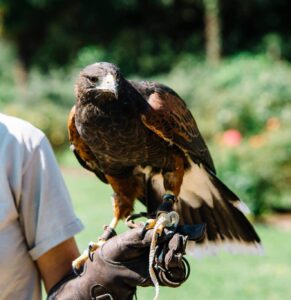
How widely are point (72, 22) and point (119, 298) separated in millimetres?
21580

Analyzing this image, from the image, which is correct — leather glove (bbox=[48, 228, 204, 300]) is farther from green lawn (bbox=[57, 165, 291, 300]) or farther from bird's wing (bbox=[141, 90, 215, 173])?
green lawn (bbox=[57, 165, 291, 300])

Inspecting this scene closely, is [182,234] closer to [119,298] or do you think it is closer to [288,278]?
[119,298]

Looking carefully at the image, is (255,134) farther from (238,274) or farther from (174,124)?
(174,124)

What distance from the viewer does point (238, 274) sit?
19.7ft

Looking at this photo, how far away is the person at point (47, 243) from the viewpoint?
221 cm

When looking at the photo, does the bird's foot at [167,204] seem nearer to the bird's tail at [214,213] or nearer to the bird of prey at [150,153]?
the bird of prey at [150,153]

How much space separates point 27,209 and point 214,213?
1.28 metres

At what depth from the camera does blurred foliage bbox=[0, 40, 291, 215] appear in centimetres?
804

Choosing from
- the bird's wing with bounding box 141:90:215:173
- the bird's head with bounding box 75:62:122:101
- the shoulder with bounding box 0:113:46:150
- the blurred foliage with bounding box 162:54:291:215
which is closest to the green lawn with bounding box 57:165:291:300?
the blurred foliage with bounding box 162:54:291:215

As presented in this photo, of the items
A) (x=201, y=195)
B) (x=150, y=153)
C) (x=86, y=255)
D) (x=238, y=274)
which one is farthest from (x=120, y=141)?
(x=238, y=274)

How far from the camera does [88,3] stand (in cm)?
2291

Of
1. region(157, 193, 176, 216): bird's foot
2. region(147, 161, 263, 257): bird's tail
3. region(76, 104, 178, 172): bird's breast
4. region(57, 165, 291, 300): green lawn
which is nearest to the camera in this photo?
region(157, 193, 176, 216): bird's foot

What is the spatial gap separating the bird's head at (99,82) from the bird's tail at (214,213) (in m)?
0.54

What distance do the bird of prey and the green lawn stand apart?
2.29 m
